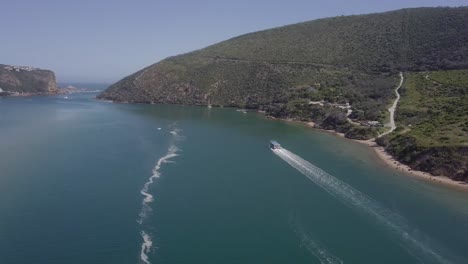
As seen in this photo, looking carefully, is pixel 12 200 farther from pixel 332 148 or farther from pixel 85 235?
pixel 332 148

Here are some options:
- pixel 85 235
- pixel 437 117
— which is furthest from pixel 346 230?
pixel 437 117

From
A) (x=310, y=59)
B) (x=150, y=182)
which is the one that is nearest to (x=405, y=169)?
(x=150, y=182)

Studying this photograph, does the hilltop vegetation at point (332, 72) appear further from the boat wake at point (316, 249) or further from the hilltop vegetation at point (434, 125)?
the boat wake at point (316, 249)

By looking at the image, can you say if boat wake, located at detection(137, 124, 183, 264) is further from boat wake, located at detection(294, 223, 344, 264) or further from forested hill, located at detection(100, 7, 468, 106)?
forested hill, located at detection(100, 7, 468, 106)

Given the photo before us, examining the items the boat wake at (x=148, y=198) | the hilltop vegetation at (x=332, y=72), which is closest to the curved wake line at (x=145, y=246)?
the boat wake at (x=148, y=198)

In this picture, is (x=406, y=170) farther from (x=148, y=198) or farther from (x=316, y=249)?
(x=148, y=198)

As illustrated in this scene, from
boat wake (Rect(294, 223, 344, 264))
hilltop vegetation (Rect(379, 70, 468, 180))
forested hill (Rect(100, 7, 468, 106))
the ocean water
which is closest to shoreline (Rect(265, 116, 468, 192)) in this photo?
hilltop vegetation (Rect(379, 70, 468, 180))
